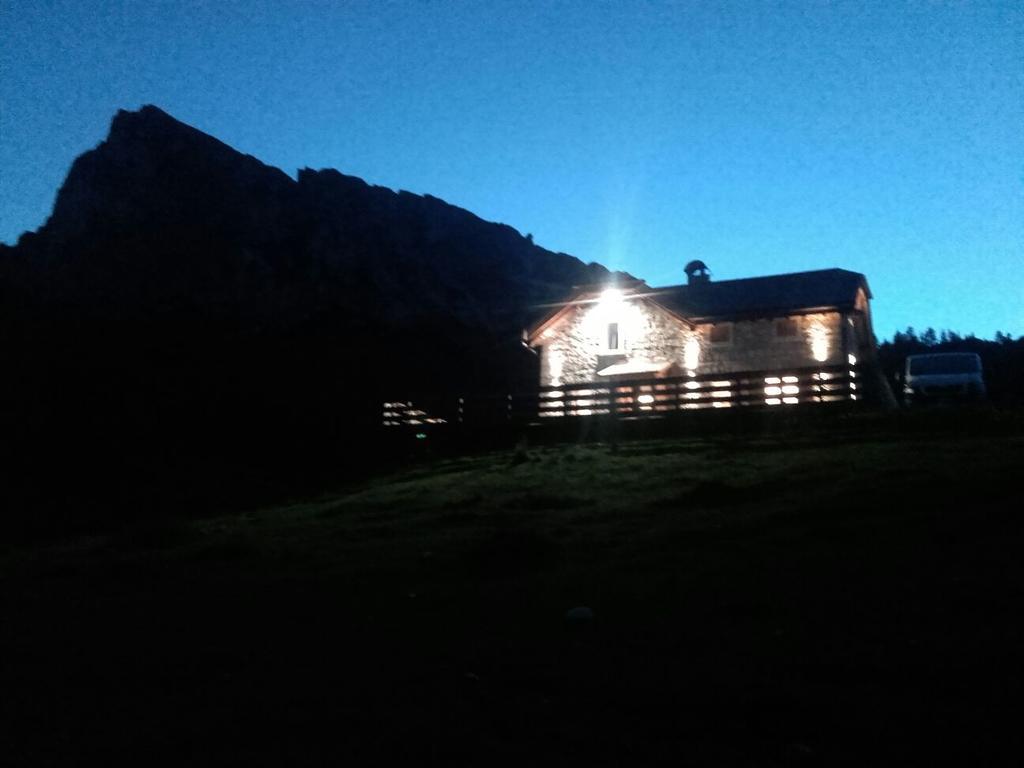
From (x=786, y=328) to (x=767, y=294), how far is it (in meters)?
2.10

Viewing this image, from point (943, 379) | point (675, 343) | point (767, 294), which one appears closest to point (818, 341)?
point (767, 294)

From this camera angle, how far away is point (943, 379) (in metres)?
29.4

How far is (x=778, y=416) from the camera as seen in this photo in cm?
2223

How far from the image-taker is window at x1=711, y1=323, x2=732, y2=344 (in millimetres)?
32688

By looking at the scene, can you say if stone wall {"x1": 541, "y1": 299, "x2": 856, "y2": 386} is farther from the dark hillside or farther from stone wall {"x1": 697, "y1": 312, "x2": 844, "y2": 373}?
the dark hillside

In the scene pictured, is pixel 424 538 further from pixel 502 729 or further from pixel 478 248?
pixel 478 248

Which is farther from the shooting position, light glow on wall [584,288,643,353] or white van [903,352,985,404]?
light glow on wall [584,288,643,353]

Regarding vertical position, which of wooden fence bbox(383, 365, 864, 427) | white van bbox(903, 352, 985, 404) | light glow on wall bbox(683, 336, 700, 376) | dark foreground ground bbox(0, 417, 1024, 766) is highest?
light glow on wall bbox(683, 336, 700, 376)

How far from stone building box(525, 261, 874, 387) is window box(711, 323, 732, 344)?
3 cm

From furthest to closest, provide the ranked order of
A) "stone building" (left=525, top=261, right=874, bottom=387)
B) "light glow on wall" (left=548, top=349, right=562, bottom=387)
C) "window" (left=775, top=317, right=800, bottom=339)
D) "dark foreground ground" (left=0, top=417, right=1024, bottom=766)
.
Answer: "light glow on wall" (left=548, top=349, right=562, bottom=387)
"window" (left=775, top=317, right=800, bottom=339)
"stone building" (left=525, top=261, right=874, bottom=387)
"dark foreground ground" (left=0, top=417, right=1024, bottom=766)

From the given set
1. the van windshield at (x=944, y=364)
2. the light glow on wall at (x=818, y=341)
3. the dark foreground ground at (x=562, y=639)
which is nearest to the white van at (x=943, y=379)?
the van windshield at (x=944, y=364)

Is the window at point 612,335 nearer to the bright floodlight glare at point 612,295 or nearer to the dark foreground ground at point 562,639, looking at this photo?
the bright floodlight glare at point 612,295

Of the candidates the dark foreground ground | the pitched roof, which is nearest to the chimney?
the pitched roof

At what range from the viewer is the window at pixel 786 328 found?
31.9 metres
